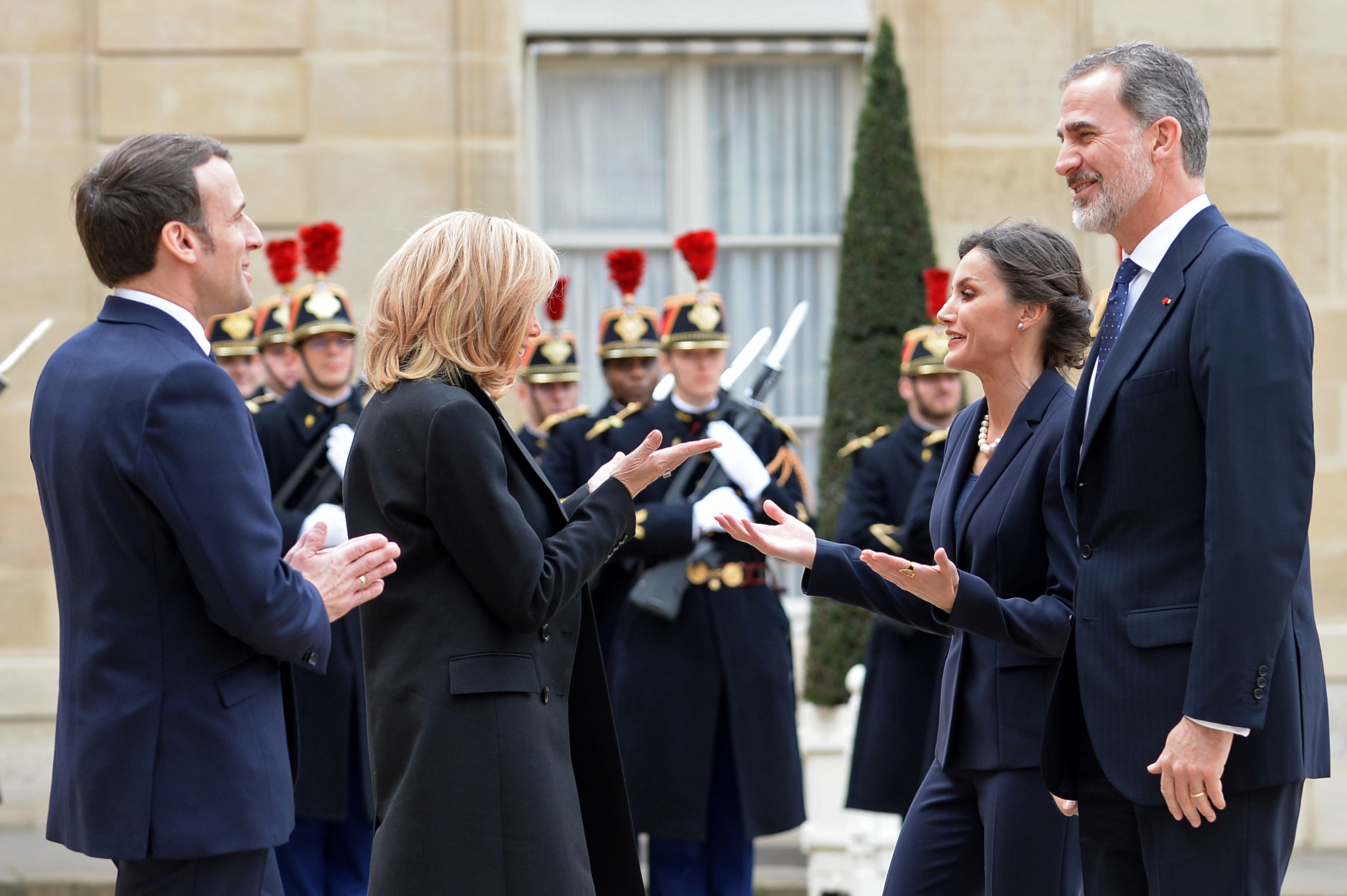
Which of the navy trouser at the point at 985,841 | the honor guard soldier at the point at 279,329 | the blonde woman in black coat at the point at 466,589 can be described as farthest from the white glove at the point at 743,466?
the blonde woman in black coat at the point at 466,589

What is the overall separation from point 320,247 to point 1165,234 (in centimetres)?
405

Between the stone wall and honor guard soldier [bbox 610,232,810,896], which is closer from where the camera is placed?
honor guard soldier [bbox 610,232,810,896]

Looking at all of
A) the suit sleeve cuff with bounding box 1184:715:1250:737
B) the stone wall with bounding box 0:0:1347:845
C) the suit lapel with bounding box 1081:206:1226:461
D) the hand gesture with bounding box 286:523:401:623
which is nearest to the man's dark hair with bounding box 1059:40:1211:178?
the suit lapel with bounding box 1081:206:1226:461

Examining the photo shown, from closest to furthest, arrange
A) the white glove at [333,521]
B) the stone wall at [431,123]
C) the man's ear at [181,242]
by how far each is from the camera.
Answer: the man's ear at [181,242] < the white glove at [333,521] < the stone wall at [431,123]

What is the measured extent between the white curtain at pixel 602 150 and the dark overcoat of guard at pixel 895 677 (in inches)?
98.0

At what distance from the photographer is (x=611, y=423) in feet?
19.6

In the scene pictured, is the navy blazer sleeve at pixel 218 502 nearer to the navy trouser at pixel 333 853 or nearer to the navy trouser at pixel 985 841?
the navy trouser at pixel 985 841

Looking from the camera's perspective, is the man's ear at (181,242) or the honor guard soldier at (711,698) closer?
the man's ear at (181,242)

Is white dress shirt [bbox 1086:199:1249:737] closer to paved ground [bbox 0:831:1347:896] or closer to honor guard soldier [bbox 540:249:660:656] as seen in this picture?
honor guard soldier [bbox 540:249:660:656]

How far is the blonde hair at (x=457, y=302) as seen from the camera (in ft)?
9.09

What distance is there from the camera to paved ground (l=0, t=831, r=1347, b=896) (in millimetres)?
6070

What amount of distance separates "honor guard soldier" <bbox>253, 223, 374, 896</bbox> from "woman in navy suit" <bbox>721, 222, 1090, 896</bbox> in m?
2.69

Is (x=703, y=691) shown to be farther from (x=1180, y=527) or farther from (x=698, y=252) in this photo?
(x=1180, y=527)

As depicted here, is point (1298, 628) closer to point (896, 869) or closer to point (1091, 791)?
point (1091, 791)
